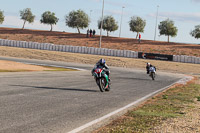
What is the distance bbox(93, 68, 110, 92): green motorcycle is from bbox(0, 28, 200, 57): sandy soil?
53.2m

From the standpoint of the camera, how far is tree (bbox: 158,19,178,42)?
297 feet

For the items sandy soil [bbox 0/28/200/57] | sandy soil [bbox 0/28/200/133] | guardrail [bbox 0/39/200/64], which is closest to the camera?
sandy soil [bbox 0/28/200/133]

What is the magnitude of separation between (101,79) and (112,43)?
209 feet

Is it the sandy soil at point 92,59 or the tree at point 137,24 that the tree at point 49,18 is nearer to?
the tree at point 137,24

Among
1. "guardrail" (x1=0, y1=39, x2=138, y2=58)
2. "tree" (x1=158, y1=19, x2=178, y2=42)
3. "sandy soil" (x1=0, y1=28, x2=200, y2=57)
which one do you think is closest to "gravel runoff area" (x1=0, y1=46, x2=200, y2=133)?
"guardrail" (x1=0, y1=39, x2=138, y2=58)

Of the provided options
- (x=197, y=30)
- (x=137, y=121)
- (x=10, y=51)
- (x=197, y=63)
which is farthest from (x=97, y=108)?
(x=197, y=30)

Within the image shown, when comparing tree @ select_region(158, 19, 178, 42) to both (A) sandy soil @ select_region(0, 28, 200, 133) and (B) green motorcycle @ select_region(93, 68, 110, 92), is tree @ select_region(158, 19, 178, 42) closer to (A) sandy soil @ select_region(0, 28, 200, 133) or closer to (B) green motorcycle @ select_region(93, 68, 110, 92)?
(A) sandy soil @ select_region(0, 28, 200, 133)

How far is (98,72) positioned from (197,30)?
78.5 metres

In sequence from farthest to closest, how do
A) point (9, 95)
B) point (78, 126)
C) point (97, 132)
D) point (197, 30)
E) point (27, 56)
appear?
point (197, 30) < point (27, 56) < point (9, 95) < point (78, 126) < point (97, 132)

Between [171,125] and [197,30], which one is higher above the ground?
[197,30]

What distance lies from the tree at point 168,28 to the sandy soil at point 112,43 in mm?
8701

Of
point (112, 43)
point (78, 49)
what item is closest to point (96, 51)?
point (78, 49)

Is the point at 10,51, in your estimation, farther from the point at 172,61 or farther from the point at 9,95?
the point at 9,95

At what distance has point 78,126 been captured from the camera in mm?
7430
